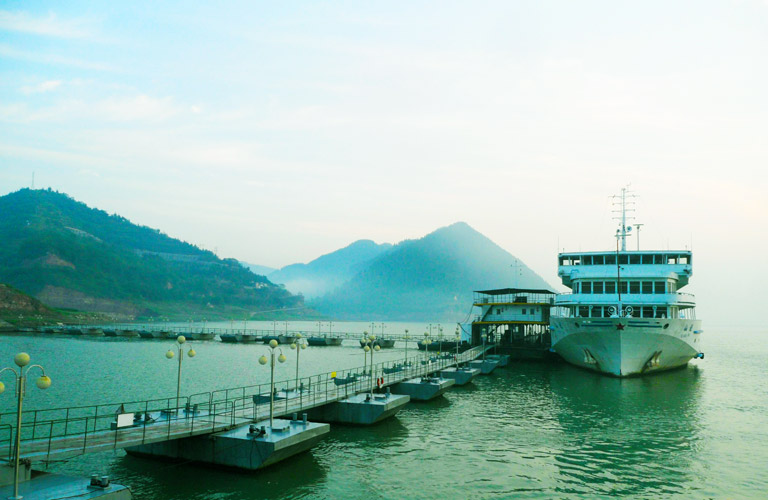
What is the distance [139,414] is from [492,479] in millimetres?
18049

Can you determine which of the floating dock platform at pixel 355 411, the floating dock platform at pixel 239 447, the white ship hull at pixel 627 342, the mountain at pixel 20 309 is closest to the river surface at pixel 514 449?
the floating dock platform at pixel 239 447

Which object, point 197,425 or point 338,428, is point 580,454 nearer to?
point 338,428

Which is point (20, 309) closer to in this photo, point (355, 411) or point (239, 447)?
point (355, 411)

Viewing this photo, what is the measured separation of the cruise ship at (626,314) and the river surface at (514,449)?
3624 millimetres

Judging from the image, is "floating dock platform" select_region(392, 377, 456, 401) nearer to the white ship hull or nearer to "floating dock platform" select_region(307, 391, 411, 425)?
"floating dock platform" select_region(307, 391, 411, 425)

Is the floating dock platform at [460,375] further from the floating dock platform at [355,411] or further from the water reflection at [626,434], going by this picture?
the floating dock platform at [355,411]

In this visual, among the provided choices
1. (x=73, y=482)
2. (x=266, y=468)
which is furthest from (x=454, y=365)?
(x=73, y=482)

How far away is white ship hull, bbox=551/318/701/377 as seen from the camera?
57.0m

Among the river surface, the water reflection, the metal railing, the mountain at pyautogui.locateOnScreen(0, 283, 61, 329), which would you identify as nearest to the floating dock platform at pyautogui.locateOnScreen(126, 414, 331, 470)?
the river surface

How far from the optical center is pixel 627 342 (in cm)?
5800

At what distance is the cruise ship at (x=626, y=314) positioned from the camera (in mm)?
58250

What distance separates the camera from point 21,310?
589ft

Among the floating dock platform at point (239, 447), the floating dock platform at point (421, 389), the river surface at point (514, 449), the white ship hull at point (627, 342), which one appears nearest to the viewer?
the river surface at point (514, 449)

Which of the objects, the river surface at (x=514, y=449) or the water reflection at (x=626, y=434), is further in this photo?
the water reflection at (x=626, y=434)
